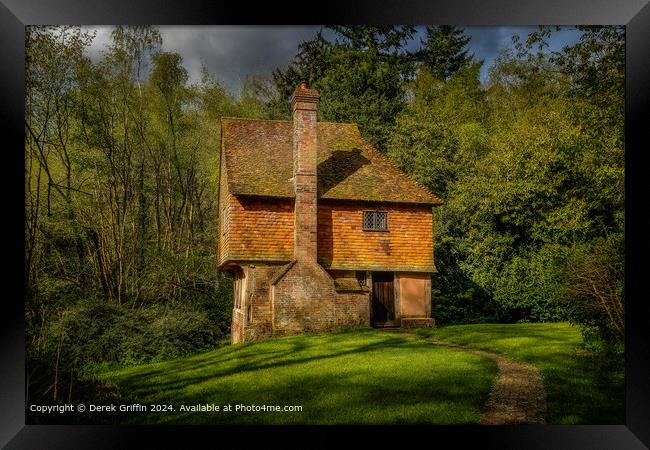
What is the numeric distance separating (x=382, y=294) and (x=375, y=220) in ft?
6.19

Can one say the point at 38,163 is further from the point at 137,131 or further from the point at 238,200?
the point at 238,200

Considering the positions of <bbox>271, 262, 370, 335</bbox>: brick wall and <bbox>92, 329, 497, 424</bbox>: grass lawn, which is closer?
<bbox>92, 329, 497, 424</bbox>: grass lawn

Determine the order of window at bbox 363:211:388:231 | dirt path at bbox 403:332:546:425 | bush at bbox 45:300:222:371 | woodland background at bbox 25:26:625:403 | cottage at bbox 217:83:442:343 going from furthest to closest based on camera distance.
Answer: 1. window at bbox 363:211:388:231
2. cottage at bbox 217:83:442:343
3. bush at bbox 45:300:222:371
4. woodland background at bbox 25:26:625:403
5. dirt path at bbox 403:332:546:425

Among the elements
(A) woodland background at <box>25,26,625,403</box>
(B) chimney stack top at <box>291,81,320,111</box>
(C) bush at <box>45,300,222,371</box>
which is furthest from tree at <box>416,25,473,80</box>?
(C) bush at <box>45,300,222,371</box>

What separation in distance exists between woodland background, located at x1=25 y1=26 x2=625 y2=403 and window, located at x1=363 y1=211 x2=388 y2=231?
182cm

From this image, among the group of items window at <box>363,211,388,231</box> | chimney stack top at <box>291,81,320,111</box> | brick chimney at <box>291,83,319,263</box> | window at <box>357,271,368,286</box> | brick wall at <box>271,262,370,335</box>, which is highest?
chimney stack top at <box>291,81,320,111</box>

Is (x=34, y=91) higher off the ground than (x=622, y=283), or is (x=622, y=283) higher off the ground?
(x=34, y=91)

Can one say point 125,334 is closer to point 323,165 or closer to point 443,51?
point 323,165

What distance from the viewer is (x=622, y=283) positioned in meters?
9.02

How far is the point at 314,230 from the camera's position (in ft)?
43.4

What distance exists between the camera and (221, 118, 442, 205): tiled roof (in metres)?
13.4

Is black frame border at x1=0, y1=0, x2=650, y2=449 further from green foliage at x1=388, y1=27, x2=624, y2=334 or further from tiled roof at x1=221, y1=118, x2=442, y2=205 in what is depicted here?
tiled roof at x1=221, y1=118, x2=442, y2=205
